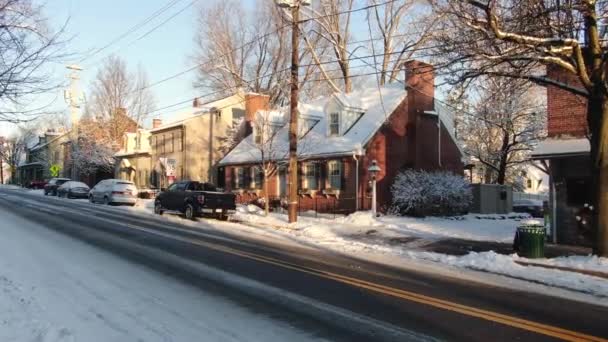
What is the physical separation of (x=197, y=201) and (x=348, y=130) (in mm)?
9558

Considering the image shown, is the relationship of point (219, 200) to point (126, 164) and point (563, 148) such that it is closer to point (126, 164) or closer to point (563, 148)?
point (563, 148)

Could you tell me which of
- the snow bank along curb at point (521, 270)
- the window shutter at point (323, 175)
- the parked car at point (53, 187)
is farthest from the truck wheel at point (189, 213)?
the parked car at point (53, 187)

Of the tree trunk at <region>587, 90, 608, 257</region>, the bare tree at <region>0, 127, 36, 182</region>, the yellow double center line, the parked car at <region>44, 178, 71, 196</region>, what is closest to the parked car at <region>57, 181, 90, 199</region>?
the parked car at <region>44, 178, 71, 196</region>

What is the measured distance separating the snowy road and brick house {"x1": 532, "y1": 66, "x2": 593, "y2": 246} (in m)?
12.3

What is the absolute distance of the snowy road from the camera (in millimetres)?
6281

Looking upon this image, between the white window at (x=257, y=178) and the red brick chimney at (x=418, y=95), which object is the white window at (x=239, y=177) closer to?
the white window at (x=257, y=178)

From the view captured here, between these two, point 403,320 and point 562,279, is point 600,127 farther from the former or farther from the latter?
point 403,320

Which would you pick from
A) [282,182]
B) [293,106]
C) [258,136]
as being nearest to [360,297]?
[293,106]

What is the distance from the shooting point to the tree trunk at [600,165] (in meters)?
12.6

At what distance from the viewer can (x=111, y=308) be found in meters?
7.48

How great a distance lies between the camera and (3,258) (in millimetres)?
11305

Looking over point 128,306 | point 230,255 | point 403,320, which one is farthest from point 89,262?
point 403,320

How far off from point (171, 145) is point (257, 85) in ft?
36.5

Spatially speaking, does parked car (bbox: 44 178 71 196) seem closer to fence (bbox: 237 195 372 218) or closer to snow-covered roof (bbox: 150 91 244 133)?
snow-covered roof (bbox: 150 91 244 133)
